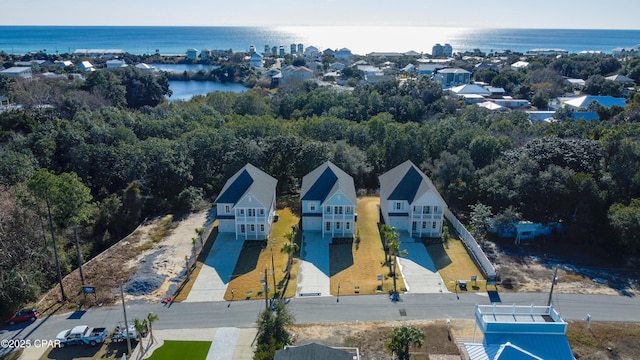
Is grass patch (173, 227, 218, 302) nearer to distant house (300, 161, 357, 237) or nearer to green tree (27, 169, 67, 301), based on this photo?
distant house (300, 161, 357, 237)

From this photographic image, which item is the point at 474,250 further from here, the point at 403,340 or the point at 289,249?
the point at 289,249

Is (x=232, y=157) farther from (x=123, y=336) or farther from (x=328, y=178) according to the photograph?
(x=123, y=336)

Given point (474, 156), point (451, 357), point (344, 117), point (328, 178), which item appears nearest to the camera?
point (451, 357)

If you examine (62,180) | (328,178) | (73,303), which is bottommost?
(73,303)

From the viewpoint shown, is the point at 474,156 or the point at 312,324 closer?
the point at 312,324

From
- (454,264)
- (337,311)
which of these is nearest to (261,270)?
(337,311)

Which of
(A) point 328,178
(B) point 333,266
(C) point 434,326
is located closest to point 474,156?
(A) point 328,178

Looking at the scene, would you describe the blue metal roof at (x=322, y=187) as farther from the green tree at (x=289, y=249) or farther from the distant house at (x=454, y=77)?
the distant house at (x=454, y=77)

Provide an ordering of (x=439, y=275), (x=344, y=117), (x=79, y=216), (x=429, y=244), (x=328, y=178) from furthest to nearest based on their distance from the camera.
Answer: (x=344, y=117) < (x=328, y=178) < (x=429, y=244) < (x=439, y=275) < (x=79, y=216)
